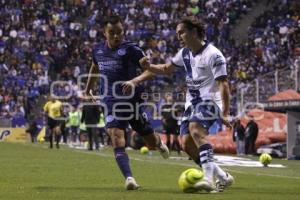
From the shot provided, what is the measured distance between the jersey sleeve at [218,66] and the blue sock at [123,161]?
1748 millimetres

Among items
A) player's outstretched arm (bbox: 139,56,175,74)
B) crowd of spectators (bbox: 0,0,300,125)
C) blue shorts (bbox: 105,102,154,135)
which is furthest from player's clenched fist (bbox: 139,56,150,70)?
crowd of spectators (bbox: 0,0,300,125)

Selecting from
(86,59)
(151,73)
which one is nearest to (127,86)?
(151,73)

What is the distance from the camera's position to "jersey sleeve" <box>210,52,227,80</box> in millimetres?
11078

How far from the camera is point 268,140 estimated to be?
32.6m

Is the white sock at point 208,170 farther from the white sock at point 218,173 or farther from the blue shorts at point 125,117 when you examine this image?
the blue shorts at point 125,117

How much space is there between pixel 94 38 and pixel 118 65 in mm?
37493

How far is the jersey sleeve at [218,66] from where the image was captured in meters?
11.1

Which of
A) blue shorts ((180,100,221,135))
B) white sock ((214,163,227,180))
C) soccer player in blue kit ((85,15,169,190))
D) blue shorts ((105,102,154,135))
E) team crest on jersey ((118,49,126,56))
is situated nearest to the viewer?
blue shorts ((180,100,221,135))

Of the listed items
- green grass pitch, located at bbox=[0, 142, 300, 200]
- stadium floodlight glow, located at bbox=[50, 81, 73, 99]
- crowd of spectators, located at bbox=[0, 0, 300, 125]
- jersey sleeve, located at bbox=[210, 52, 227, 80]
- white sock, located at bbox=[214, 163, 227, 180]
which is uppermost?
crowd of spectators, located at bbox=[0, 0, 300, 125]

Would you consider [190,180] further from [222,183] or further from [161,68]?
[161,68]

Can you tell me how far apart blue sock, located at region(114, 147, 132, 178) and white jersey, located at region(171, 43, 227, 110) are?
112 cm

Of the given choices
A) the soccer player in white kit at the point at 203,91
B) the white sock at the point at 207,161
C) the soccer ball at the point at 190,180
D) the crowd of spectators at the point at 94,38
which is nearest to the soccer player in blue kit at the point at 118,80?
the soccer player in white kit at the point at 203,91

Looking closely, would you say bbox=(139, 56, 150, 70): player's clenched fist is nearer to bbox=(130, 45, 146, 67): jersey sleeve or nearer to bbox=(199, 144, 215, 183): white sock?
bbox=(130, 45, 146, 67): jersey sleeve

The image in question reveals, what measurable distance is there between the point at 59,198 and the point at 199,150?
2181 millimetres
